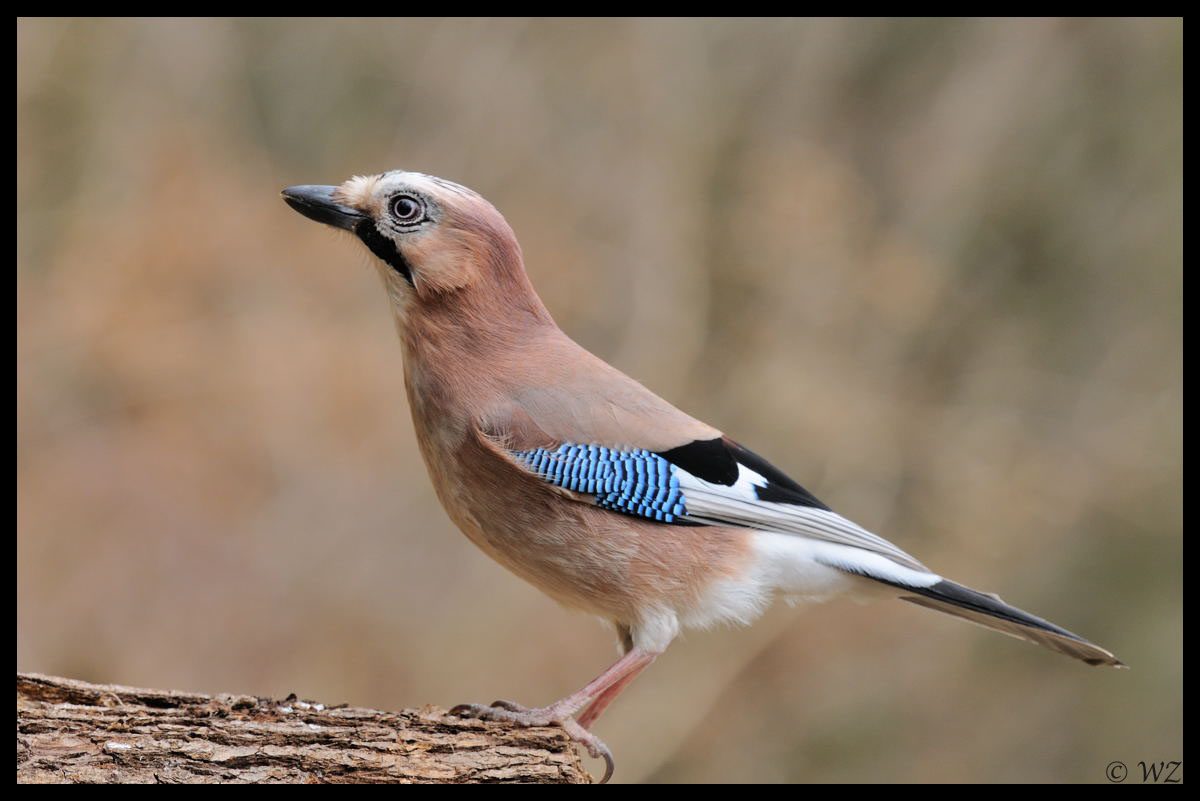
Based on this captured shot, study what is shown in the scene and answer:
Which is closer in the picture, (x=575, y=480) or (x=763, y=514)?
(x=575, y=480)

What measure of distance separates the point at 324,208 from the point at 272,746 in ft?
4.50

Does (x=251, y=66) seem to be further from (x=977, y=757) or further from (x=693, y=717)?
(x=977, y=757)

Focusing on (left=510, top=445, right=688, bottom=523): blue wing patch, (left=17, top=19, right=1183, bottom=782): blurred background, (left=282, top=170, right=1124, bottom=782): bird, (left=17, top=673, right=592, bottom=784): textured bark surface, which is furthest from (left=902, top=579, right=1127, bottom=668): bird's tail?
(left=17, top=19, right=1183, bottom=782): blurred background

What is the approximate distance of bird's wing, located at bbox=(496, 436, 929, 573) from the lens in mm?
3213

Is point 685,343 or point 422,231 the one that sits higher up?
point 685,343

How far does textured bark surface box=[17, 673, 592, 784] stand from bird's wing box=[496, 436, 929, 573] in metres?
0.63

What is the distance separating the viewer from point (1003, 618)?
3.32 m

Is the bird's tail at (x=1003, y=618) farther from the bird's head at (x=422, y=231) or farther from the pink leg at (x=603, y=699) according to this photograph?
the bird's head at (x=422, y=231)

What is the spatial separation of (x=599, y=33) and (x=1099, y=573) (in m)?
3.93

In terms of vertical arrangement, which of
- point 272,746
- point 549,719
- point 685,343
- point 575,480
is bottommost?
point 272,746

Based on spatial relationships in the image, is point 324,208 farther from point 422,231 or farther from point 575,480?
point 575,480

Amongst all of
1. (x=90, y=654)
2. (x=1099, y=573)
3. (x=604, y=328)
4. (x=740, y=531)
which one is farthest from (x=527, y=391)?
(x=1099, y=573)

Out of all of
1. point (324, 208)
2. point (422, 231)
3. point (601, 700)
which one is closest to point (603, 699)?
point (601, 700)

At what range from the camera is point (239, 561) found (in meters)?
6.46
